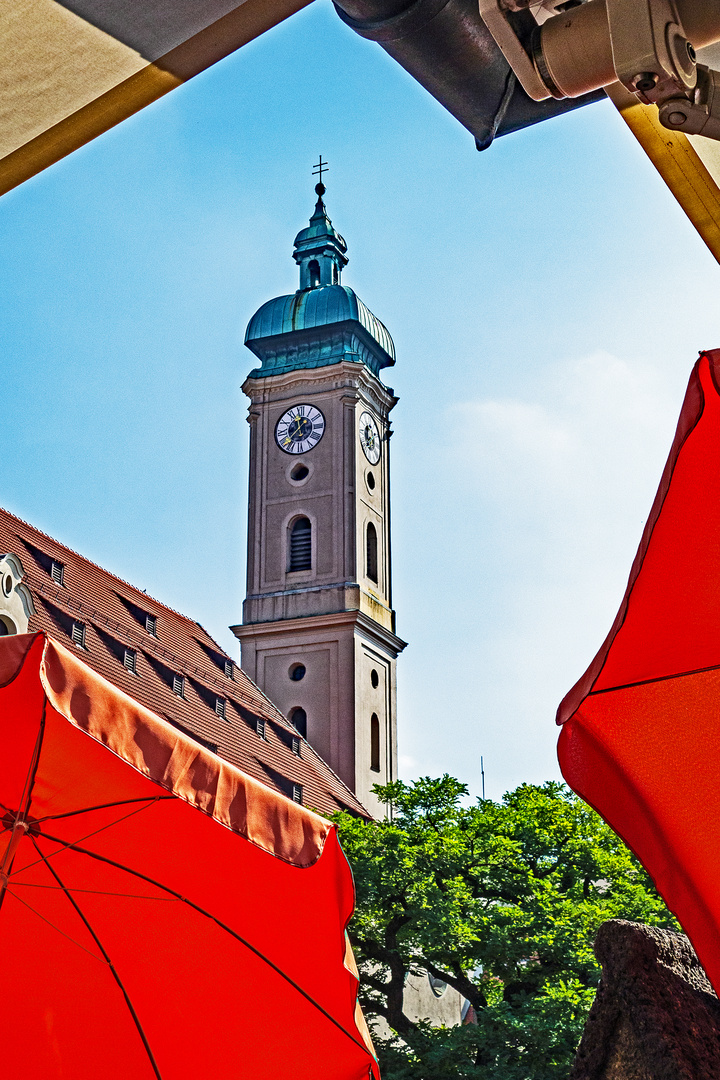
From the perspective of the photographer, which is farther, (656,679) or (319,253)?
(319,253)

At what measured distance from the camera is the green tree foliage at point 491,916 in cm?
1597

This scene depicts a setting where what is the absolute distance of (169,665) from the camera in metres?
29.1

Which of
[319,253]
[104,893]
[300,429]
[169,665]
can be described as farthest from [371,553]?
[104,893]

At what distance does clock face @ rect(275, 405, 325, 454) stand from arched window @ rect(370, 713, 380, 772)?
8.88 meters

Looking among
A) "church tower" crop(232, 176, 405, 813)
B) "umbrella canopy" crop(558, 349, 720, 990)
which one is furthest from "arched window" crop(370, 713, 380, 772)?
"umbrella canopy" crop(558, 349, 720, 990)

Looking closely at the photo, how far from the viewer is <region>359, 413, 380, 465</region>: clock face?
1519 inches

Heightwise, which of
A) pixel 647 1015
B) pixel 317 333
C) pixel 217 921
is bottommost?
pixel 647 1015

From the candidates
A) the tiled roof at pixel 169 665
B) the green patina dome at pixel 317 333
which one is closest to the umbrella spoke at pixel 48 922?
the tiled roof at pixel 169 665

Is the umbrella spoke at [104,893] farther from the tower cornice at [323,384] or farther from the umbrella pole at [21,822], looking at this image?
the tower cornice at [323,384]

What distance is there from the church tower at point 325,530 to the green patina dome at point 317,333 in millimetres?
49

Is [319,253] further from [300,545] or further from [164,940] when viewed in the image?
[164,940]

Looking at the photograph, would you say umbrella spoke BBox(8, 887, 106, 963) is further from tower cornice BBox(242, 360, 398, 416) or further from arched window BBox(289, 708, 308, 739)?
tower cornice BBox(242, 360, 398, 416)

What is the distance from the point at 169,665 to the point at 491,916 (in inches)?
528

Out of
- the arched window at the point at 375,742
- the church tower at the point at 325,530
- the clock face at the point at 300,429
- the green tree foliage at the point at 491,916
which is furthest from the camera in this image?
the clock face at the point at 300,429
